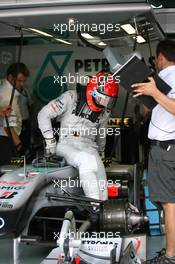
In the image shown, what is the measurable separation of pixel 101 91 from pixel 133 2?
112 centimetres

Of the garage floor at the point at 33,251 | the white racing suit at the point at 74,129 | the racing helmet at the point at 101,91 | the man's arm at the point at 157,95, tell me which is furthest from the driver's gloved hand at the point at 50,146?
the man's arm at the point at 157,95

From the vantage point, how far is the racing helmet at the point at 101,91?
4.94m

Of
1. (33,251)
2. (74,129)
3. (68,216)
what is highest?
(74,129)

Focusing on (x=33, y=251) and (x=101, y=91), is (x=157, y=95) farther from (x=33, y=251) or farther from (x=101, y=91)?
(x=33, y=251)

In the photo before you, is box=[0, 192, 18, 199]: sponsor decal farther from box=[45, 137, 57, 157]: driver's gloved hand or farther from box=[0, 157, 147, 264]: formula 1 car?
box=[45, 137, 57, 157]: driver's gloved hand

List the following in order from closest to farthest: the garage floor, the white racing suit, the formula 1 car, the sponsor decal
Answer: the formula 1 car, the sponsor decal, the garage floor, the white racing suit

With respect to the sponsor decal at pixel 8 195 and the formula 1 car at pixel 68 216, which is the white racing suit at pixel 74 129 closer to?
the formula 1 car at pixel 68 216

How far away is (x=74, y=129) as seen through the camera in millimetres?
5148

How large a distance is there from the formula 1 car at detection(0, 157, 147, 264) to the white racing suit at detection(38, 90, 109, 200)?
0.15m

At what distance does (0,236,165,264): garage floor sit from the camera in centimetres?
467

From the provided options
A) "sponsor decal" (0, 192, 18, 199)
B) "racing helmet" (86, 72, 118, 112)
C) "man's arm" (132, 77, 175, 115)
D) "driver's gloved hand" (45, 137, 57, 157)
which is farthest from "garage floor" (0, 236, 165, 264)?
"man's arm" (132, 77, 175, 115)

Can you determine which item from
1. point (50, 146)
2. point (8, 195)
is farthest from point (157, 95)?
point (50, 146)

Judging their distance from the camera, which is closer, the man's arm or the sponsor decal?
the man's arm

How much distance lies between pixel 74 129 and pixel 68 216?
4.60ft
